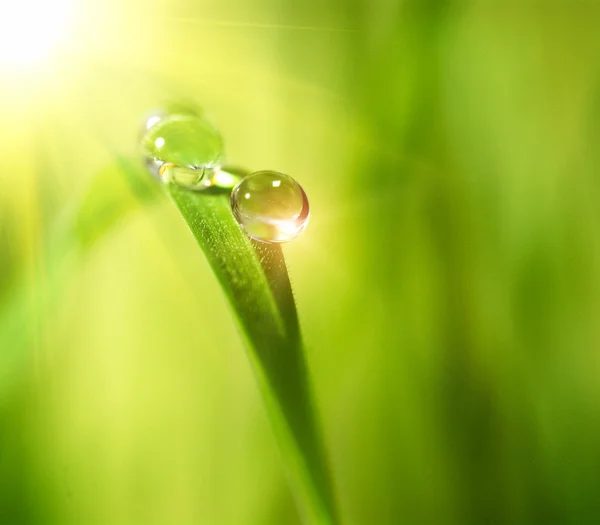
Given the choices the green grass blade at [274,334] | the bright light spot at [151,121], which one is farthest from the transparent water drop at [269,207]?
the bright light spot at [151,121]

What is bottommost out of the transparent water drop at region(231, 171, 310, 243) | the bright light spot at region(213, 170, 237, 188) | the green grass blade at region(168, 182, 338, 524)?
the green grass blade at region(168, 182, 338, 524)

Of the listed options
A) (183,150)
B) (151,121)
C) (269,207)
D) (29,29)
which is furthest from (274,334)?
(29,29)

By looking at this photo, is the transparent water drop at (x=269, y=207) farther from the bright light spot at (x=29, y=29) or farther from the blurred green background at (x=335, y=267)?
the bright light spot at (x=29, y=29)

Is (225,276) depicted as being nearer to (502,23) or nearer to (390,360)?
(390,360)

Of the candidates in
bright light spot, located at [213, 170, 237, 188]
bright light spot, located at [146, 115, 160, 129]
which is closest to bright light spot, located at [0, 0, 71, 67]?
bright light spot, located at [146, 115, 160, 129]

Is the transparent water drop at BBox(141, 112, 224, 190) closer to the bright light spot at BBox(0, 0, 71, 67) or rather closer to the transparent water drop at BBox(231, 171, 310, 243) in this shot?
the transparent water drop at BBox(231, 171, 310, 243)

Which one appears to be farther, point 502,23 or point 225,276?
point 502,23

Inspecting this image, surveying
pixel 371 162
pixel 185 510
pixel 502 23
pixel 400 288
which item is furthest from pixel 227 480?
pixel 502 23
